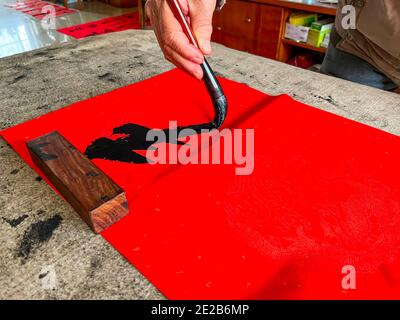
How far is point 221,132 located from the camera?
646mm

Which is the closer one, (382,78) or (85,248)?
(85,248)

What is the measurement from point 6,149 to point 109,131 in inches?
7.6

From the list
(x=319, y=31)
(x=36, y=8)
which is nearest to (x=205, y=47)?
(x=319, y=31)

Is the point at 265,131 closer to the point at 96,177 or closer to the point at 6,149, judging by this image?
the point at 96,177

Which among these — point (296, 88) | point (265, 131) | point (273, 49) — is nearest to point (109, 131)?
point (265, 131)

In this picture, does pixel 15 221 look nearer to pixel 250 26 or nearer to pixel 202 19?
pixel 202 19

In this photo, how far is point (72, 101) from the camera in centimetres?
79

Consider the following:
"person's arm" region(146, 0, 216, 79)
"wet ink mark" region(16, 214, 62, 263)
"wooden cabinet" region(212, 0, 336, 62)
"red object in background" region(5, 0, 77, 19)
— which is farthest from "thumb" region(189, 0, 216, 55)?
"red object in background" region(5, 0, 77, 19)

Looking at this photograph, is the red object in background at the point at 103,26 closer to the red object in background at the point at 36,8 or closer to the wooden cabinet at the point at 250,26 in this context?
the red object in background at the point at 36,8

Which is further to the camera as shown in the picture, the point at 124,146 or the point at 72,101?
the point at 72,101

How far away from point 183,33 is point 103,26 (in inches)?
115

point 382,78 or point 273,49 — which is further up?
point 382,78

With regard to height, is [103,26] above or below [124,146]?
below
